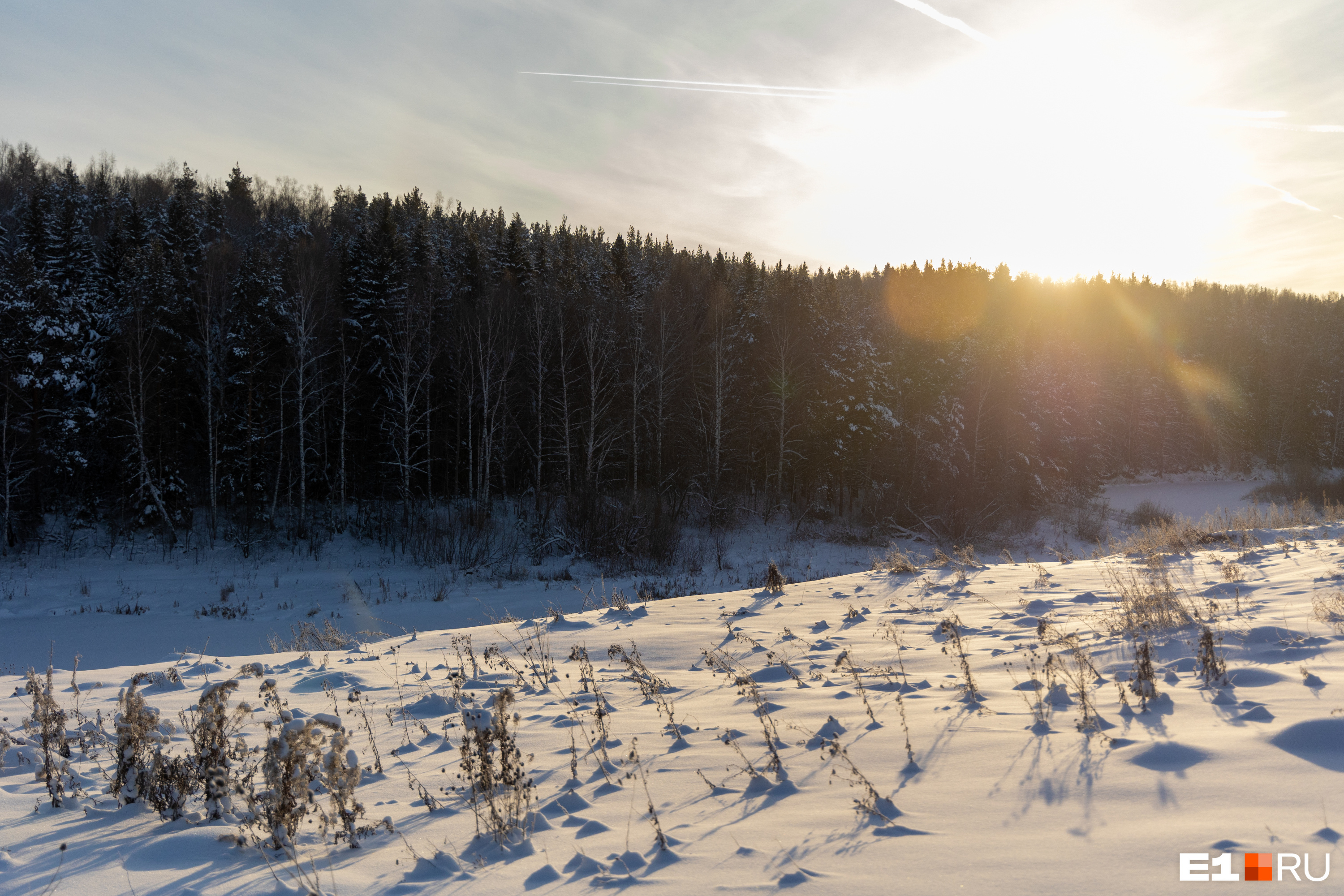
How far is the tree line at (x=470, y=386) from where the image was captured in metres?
27.7

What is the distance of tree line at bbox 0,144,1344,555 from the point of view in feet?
91.0

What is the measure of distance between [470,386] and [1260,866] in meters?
30.1

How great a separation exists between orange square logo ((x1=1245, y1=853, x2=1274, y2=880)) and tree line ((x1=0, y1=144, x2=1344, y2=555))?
2281 centimetres

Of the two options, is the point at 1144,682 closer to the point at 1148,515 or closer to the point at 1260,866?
the point at 1260,866

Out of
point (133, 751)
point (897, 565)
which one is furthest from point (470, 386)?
point (133, 751)

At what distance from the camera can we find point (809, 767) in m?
3.76

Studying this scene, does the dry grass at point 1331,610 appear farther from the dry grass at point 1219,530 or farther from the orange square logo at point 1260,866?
the dry grass at point 1219,530

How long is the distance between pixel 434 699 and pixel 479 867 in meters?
3.08

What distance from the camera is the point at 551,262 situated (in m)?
45.6

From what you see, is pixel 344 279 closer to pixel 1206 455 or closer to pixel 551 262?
pixel 551 262

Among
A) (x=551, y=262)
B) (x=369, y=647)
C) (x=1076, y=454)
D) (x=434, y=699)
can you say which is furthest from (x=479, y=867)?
(x=1076, y=454)
